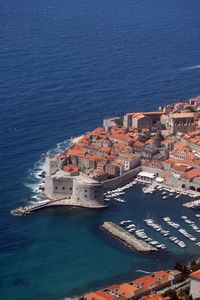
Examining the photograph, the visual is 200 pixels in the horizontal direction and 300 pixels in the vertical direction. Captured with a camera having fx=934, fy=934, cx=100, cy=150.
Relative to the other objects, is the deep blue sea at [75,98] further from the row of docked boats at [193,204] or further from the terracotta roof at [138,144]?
the terracotta roof at [138,144]

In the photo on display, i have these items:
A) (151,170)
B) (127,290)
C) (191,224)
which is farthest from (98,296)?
(151,170)

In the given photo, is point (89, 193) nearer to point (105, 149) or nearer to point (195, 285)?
point (105, 149)

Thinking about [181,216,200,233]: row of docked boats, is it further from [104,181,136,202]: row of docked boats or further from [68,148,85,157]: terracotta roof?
[68,148,85,157]: terracotta roof

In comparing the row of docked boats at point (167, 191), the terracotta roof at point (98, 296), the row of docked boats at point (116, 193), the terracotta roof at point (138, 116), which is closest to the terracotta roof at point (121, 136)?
the terracotta roof at point (138, 116)

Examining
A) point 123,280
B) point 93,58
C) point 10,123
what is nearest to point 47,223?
point 123,280

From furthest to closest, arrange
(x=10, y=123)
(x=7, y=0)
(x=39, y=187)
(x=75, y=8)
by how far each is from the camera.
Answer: (x=7, y=0) < (x=75, y=8) < (x=10, y=123) < (x=39, y=187)

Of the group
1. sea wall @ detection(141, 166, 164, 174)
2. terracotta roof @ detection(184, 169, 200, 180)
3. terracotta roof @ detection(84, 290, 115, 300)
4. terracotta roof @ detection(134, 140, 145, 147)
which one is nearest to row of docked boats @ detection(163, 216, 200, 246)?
terracotta roof @ detection(184, 169, 200, 180)

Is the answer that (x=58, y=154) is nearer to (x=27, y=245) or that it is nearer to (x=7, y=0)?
(x=27, y=245)
